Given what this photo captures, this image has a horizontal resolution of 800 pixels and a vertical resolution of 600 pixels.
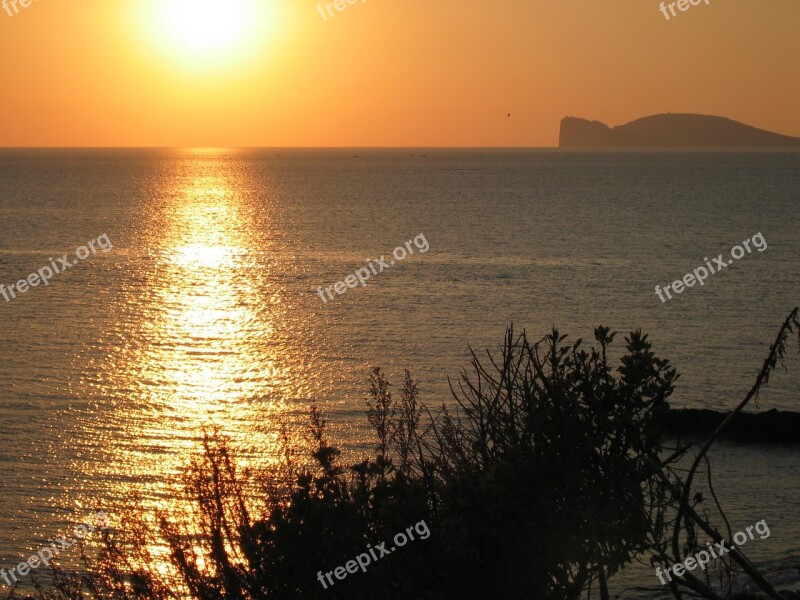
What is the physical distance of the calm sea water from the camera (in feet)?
75.1

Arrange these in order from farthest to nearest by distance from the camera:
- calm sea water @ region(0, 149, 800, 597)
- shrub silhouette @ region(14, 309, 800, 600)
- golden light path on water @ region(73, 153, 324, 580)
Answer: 1. golden light path on water @ region(73, 153, 324, 580)
2. calm sea water @ region(0, 149, 800, 597)
3. shrub silhouette @ region(14, 309, 800, 600)

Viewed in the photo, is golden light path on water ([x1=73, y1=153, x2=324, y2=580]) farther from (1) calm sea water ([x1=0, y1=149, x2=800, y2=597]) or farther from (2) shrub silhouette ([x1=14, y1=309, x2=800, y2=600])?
(2) shrub silhouette ([x1=14, y1=309, x2=800, y2=600])

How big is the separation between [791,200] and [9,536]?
12687cm

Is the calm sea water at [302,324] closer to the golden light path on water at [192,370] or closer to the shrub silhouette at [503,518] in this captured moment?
the golden light path on water at [192,370]

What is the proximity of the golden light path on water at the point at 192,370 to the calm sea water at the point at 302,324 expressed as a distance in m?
0.12

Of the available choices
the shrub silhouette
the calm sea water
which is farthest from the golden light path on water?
the shrub silhouette

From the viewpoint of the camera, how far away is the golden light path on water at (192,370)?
76.7 ft

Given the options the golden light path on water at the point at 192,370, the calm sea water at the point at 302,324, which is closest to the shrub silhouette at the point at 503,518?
the golden light path on water at the point at 192,370

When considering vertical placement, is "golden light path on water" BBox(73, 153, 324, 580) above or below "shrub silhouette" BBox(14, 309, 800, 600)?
above

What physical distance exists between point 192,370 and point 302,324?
30.6 feet

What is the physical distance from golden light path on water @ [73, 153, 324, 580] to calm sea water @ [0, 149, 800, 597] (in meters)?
0.12

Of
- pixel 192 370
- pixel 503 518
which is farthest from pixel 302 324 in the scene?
pixel 503 518

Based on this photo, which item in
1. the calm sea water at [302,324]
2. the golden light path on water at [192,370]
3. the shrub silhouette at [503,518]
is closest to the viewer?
the shrub silhouette at [503,518]

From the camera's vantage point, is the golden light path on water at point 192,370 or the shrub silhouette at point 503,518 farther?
the golden light path on water at point 192,370
